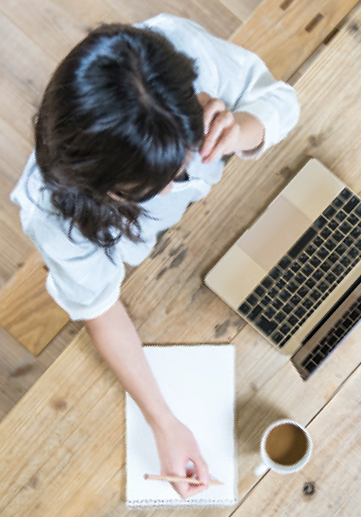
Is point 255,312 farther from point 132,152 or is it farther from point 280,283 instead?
point 132,152

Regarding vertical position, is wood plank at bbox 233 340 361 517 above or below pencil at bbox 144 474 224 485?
above

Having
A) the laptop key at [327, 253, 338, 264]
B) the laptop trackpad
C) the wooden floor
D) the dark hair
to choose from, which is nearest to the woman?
the dark hair

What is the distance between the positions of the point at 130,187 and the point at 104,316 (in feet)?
0.97

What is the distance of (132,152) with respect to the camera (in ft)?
1.47

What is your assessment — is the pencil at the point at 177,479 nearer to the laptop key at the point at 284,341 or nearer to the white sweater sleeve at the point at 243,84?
the laptop key at the point at 284,341

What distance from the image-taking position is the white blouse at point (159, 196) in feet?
2.08

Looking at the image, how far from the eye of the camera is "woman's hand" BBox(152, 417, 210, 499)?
2.45 ft

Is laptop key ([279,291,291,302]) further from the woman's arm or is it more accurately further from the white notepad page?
the woman's arm

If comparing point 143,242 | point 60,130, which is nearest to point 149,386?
point 143,242

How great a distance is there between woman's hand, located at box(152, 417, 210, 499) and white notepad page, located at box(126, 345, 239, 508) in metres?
0.02

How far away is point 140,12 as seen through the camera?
124 cm

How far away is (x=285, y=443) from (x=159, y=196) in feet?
1.54

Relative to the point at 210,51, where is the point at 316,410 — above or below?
below

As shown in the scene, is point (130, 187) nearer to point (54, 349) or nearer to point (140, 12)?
point (54, 349)
